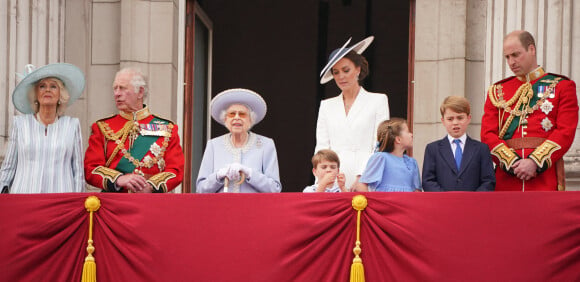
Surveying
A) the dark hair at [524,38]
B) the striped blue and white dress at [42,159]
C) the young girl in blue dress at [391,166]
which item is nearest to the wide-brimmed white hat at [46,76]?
the striped blue and white dress at [42,159]

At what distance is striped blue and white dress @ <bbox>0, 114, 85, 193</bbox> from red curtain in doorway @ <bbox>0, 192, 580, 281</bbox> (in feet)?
1.53

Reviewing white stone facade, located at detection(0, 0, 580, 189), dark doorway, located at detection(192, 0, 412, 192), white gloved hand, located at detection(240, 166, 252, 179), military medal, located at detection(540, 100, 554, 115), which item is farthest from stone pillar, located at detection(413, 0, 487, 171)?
dark doorway, located at detection(192, 0, 412, 192)

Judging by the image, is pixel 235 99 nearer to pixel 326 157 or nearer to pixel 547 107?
pixel 326 157

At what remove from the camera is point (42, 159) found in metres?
Answer: 7.32

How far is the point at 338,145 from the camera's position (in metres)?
7.88

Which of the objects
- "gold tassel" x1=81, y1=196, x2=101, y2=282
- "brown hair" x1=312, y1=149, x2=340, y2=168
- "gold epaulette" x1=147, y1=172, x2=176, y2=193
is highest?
"brown hair" x1=312, y1=149, x2=340, y2=168

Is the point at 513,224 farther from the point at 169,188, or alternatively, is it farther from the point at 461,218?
the point at 169,188

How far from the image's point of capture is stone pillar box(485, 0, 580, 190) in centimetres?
930

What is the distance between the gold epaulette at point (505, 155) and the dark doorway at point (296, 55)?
8.10 metres

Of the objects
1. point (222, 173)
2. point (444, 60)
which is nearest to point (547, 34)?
point (444, 60)

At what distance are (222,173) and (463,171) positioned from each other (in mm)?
1625


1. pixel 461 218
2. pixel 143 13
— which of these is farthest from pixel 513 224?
pixel 143 13

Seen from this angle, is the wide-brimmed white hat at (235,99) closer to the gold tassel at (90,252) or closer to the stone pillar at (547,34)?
the gold tassel at (90,252)

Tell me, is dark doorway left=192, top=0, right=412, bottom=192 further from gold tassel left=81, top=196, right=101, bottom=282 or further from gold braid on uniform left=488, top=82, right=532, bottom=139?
gold tassel left=81, top=196, right=101, bottom=282
